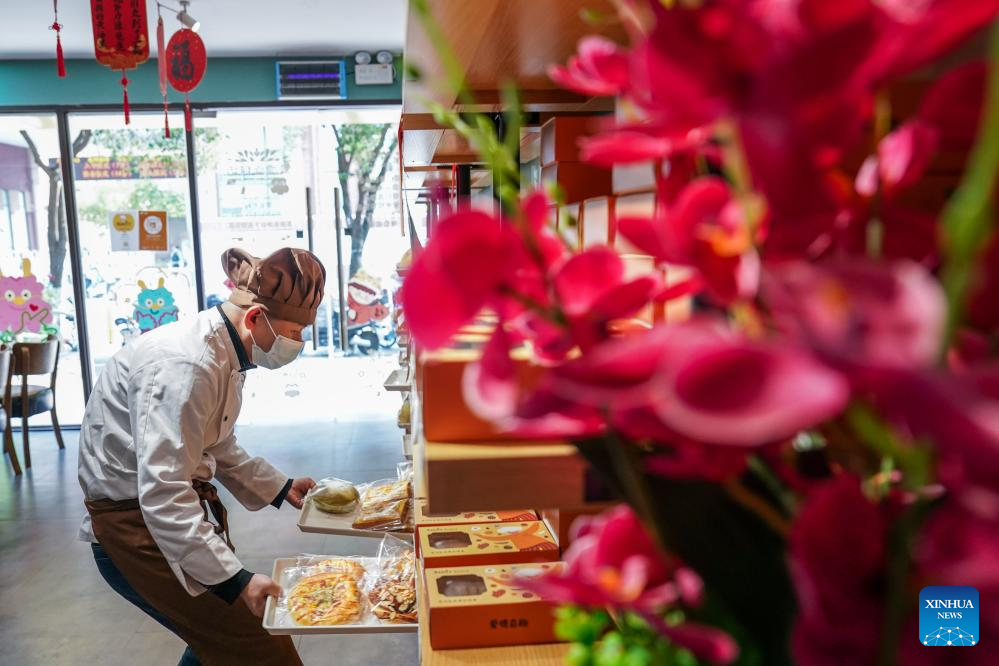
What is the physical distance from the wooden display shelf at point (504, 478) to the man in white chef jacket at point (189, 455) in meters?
1.55

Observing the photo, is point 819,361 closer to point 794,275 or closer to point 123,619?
point 794,275

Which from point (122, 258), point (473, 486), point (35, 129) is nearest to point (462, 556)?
point (473, 486)

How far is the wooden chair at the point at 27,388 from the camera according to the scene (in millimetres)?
5543

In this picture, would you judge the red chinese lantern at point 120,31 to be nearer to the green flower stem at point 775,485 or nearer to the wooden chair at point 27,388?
the wooden chair at point 27,388

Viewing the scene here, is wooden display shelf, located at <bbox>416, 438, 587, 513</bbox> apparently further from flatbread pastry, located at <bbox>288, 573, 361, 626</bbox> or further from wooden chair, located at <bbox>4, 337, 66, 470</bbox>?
wooden chair, located at <bbox>4, 337, 66, 470</bbox>

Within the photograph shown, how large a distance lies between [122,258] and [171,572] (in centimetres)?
546

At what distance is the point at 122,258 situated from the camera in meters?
6.95

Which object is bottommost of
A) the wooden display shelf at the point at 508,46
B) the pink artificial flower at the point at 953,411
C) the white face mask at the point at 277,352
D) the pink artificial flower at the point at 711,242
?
the white face mask at the point at 277,352

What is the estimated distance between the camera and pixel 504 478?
0.69m

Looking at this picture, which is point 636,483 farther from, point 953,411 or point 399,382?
point 399,382

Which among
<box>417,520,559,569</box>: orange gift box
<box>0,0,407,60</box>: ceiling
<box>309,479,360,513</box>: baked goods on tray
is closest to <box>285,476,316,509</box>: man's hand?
<box>309,479,360,513</box>: baked goods on tray

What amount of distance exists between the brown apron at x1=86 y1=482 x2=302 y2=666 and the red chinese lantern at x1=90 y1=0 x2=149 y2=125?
268 centimetres

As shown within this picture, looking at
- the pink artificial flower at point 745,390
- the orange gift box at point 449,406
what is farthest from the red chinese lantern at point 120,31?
the pink artificial flower at point 745,390

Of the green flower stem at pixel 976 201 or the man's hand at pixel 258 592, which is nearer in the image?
the green flower stem at pixel 976 201
